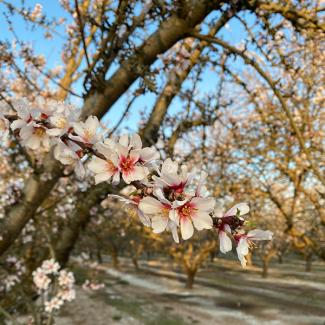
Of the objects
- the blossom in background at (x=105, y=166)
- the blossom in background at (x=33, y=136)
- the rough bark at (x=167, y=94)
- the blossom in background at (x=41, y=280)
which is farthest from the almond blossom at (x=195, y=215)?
the blossom in background at (x=41, y=280)

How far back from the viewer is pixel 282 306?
46.7 ft

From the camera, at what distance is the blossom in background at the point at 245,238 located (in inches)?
41.8

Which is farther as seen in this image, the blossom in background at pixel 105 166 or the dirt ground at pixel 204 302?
the dirt ground at pixel 204 302

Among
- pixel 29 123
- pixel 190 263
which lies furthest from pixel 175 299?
pixel 29 123

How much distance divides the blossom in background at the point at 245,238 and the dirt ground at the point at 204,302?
38.5ft

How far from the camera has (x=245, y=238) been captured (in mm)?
1084

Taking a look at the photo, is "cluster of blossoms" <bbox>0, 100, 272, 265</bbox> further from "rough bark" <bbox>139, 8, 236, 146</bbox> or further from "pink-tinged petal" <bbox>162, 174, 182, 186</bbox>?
"rough bark" <bbox>139, 8, 236, 146</bbox>

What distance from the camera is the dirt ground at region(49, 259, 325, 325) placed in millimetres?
12281

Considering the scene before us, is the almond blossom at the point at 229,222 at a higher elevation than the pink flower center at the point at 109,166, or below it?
below

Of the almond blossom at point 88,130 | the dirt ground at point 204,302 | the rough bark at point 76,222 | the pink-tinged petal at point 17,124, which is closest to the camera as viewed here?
the almond blossom at point 88,130

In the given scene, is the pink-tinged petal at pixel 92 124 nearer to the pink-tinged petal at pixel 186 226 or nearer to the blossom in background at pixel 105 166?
the blossom in background at pixel 105 166

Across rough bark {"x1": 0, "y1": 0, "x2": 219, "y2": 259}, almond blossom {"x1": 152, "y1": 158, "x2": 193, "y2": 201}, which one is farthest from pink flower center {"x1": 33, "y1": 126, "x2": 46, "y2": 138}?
rough bark {"x1": 0, "y1": 0, "x2": 219, "y2": 259}

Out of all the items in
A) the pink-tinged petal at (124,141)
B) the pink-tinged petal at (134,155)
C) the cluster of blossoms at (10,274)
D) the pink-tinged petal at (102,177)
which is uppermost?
the pink-tinged petal at (124,141)

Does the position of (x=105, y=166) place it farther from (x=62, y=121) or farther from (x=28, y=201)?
(x=28, y=201)
